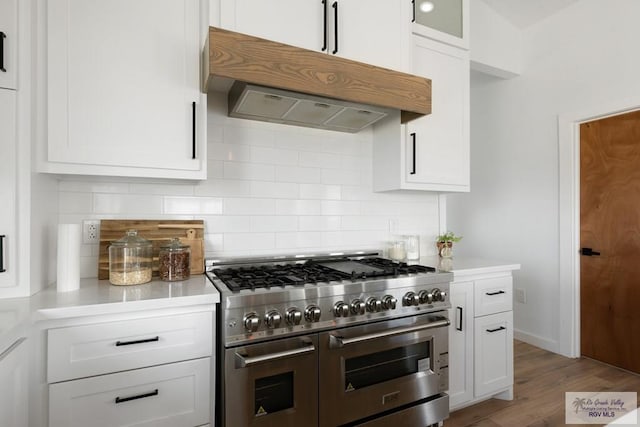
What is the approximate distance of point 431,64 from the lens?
7.45 feet

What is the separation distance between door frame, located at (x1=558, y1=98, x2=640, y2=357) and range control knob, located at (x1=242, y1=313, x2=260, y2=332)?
2.97 metres

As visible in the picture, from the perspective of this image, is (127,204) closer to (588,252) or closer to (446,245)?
(446,245)

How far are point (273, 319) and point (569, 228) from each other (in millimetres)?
2902

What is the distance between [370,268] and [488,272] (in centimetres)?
83

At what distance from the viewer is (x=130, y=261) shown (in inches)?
60.0

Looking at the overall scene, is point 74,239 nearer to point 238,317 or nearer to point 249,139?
point 238,317

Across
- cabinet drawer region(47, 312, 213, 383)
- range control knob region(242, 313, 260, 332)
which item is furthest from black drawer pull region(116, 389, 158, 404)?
range control knob region(242, 313, 260, 332)

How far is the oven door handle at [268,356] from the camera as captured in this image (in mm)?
1322

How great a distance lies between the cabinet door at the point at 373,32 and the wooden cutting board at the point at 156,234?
1210mm

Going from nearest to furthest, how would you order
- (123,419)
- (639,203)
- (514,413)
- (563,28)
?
1. (123,419)
2. (514,413)
3. (639,203)
4. (563,28)

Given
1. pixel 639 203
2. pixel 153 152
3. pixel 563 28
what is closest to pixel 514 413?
pixel 639 203

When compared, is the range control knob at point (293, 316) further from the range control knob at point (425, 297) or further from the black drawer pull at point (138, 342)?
the range control knob at point (425, 297)

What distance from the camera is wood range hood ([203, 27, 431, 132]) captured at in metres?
1.44

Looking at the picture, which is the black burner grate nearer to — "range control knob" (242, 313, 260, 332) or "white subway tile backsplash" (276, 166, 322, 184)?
"range control knob" (242, 313, 260, 332)
